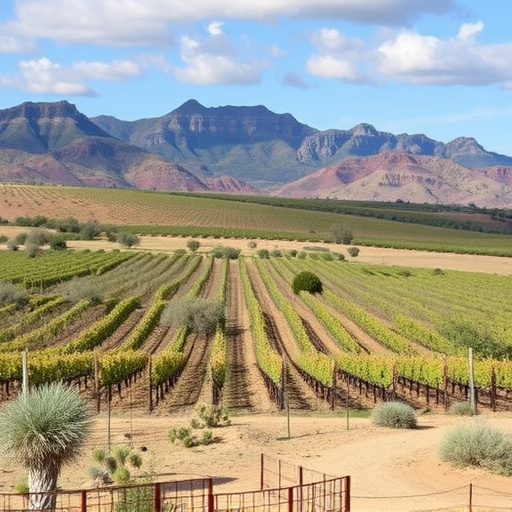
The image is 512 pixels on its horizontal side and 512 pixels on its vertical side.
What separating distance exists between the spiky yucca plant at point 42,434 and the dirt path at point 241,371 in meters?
13.6

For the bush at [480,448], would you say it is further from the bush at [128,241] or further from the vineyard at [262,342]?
the bush at [128,241]

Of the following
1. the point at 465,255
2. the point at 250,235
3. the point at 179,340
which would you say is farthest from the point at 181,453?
the point at 250,235

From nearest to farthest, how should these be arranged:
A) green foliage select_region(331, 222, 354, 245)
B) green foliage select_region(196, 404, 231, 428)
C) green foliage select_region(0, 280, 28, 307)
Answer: green foliage select_region(196, 404, 231, 428) < green foliage select_region(0, 280, 28, 307) < green foliage select_region(331, 222, 354, 245)

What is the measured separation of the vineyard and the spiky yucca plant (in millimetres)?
9663

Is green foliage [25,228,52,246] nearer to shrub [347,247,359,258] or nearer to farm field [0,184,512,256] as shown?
farm field [0,184,512,256]

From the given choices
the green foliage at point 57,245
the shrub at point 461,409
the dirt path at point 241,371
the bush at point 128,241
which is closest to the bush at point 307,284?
the dirt path at point 241,371

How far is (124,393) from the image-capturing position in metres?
32.0

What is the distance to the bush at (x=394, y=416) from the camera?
25031 mm

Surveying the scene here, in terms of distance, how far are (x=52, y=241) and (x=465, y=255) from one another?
55463mm

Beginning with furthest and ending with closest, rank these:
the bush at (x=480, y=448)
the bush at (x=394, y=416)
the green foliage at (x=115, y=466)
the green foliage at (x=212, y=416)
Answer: the bush at (x=394, y=416) < the green foliage at (x=212, y=416) < the bush at (x=480, y=448) < the green foliage at (x=115, y=466)

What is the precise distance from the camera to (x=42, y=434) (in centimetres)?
1516

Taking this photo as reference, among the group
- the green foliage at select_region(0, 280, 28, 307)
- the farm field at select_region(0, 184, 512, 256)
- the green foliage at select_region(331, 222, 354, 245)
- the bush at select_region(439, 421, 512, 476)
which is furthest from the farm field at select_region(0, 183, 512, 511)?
the farm field at select_region(0, 184, 512, 256)

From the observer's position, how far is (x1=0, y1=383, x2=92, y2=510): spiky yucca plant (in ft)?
49.6

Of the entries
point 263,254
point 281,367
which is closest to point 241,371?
point 281,367
